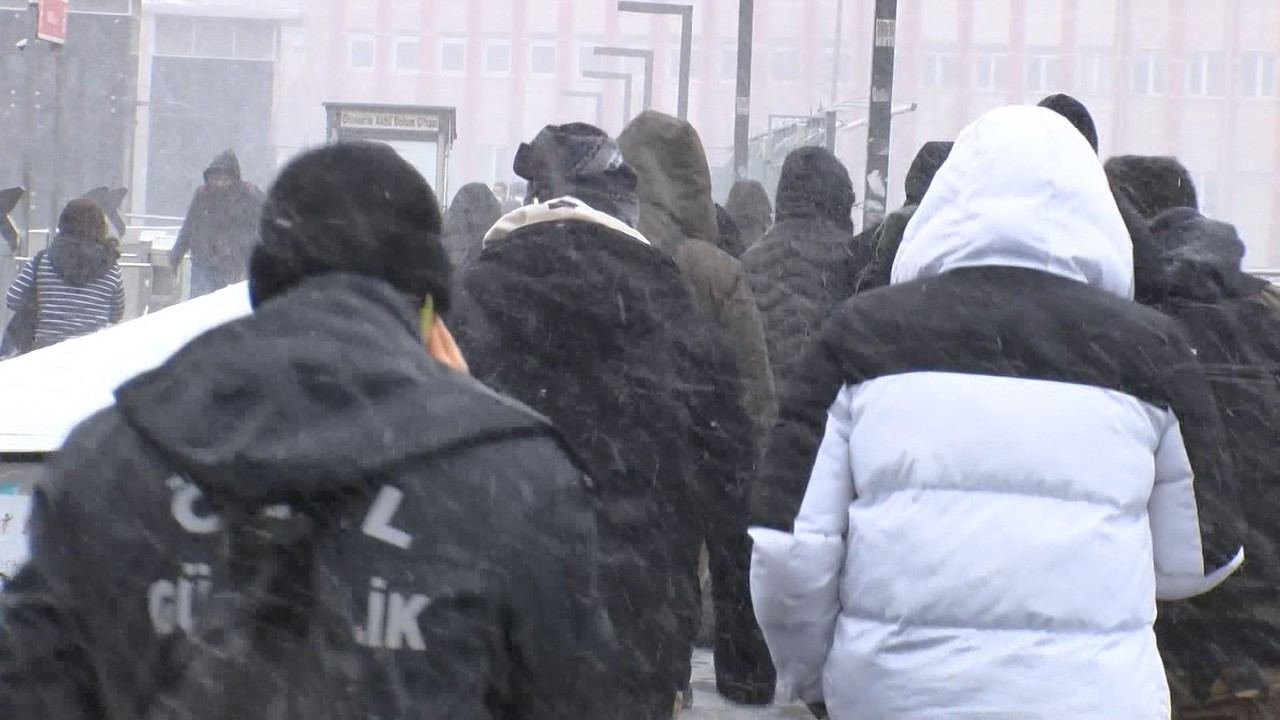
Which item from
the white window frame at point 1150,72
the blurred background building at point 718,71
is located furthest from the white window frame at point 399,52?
the white window frame at point 1150,72

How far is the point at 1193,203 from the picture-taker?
490 centimetres

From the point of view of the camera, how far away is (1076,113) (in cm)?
496

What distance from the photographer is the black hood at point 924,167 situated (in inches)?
237

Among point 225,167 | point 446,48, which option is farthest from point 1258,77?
point 225,167

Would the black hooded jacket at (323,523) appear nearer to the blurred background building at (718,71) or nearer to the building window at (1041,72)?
the blurred background building at (718,71)

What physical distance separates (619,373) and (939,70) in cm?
4777

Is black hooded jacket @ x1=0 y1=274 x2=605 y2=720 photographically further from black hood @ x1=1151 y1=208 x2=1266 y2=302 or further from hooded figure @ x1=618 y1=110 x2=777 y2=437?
hooded figure @ x1=618 y1=110 x2=777 y2=437

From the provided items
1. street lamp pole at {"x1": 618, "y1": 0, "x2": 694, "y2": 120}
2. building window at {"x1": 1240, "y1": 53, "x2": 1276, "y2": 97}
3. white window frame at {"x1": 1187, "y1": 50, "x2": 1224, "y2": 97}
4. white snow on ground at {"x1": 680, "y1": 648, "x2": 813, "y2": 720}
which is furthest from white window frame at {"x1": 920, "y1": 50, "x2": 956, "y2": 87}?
white snow on ground at {"x1": 680, "y1": 648, "x2": 813, "y2": 720}

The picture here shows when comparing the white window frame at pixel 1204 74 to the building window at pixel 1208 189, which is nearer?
the building window at pixel 1208 189

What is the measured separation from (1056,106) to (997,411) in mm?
2060

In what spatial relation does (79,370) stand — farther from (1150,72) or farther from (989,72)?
(1150,72)

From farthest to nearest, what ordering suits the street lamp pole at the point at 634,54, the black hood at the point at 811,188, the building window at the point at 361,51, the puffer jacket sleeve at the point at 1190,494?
the building window at the point at 361,51 → the street lamp pole at the point at 634,54 → the black hood at the point at 811,188 → the puffer jacket sleeve at the point at 1190,494

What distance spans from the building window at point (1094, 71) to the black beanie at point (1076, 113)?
47340mm

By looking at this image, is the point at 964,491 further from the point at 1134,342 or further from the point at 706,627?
the point at 706,627
